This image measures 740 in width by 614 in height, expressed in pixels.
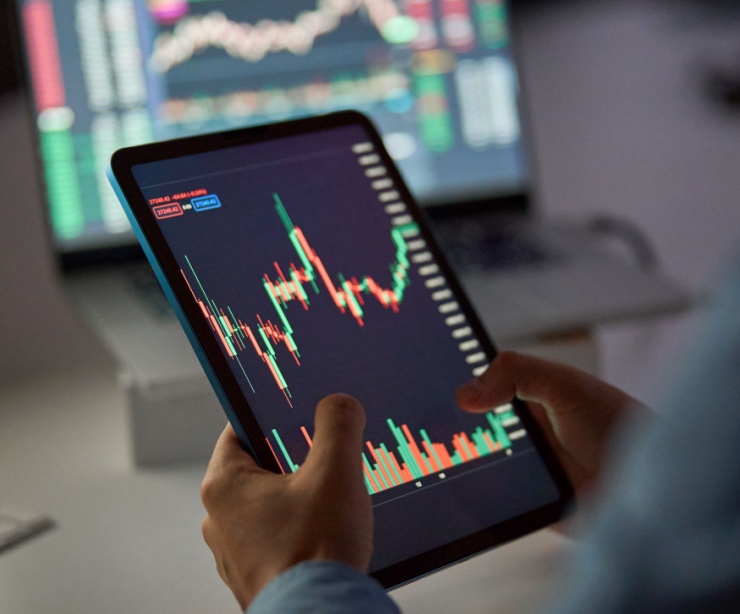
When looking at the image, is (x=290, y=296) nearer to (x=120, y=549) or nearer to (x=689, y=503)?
(x=120, y=549)

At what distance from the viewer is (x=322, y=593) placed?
36cm

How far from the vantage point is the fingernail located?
56cm

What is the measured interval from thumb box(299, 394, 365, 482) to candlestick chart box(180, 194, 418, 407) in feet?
0.19

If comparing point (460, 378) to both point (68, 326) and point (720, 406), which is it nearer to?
point (720, 406)

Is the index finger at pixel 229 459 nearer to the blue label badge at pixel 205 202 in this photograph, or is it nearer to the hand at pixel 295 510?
the hand at pixel 295 510

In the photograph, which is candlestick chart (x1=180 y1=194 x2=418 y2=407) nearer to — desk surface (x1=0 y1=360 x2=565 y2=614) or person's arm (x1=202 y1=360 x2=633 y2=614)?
person's arm (x1=202 y1=360 x2=633 y2=614)

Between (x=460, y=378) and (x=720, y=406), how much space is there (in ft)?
1.17

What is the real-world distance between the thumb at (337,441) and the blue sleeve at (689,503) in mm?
211

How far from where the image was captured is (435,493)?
54cm

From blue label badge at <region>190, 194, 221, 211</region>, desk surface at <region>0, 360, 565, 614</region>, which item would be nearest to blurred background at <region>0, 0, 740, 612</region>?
desk surface at <region>0, 360, 565, 614</region>

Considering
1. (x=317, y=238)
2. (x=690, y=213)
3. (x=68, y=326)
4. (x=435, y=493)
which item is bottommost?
(x=690, y=213)

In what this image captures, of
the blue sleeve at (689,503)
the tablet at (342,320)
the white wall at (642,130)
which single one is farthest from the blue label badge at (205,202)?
the white wall at (642,130)

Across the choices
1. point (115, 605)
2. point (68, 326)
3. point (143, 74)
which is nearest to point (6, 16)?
point (143, 74)

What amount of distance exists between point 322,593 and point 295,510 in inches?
2.7
